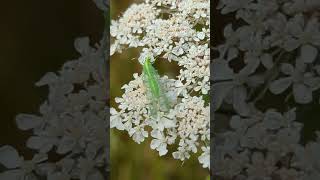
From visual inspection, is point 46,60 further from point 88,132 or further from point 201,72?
point 201,72

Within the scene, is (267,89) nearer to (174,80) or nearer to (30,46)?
(174,80)

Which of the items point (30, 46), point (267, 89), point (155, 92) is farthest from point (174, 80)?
point (30, 46)

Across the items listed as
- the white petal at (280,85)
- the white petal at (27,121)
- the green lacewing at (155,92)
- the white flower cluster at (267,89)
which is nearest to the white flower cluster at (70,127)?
the white petal at (27,121)

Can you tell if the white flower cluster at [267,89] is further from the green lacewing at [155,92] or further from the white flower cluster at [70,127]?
the white flower cluster at [70,127]

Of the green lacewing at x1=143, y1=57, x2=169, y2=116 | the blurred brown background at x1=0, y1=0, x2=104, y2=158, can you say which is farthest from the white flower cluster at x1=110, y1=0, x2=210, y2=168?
the blurred brown background at x1=0, y1=0, x2=104, y2=158

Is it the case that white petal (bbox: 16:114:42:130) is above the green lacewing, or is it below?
below

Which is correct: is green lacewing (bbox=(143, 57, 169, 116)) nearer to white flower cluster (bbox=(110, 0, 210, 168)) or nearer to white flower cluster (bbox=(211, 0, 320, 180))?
white flower cluster (bbox=(110, 0, 210, 168))
